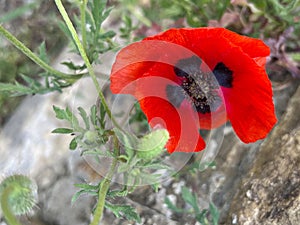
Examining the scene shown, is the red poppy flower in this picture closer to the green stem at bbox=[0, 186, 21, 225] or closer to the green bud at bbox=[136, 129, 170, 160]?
the green bud at bbox=[136, 129, 170, 160]

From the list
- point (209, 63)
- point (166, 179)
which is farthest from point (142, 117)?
point (209, 63)

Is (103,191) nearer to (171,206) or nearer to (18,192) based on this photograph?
(18,192)

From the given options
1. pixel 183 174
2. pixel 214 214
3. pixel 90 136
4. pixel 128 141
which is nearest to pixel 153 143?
pixel 128 141

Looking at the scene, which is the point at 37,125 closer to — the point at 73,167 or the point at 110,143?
the point at 73,167

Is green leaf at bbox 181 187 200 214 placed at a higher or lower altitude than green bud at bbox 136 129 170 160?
lower

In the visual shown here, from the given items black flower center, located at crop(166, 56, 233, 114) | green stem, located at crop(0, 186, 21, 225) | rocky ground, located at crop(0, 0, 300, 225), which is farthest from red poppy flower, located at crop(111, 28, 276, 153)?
green stem, located at crop(0, 186, 21, 225)

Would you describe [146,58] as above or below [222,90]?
above

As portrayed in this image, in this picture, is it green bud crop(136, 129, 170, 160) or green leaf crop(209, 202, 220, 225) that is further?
green leaf crop(209, 202, 220, 225)

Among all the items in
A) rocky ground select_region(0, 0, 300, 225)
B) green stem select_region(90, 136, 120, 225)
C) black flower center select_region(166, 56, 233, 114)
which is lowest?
rocky ground select_region(0, 0, 300, 225)
